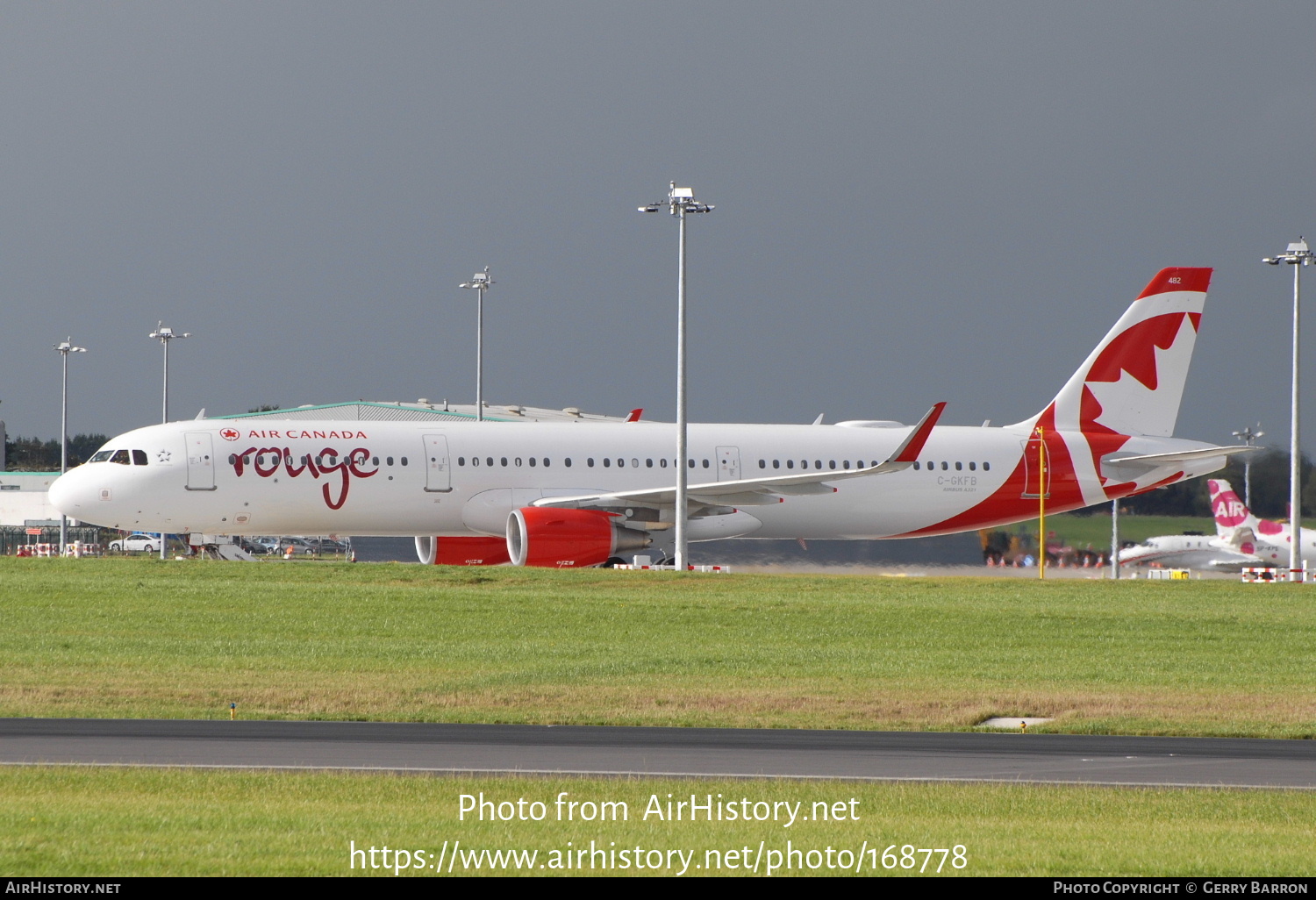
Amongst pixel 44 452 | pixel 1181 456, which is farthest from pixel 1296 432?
pixel 44 452

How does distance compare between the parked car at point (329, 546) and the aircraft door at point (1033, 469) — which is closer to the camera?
the aircraft door at point (1033, 469)

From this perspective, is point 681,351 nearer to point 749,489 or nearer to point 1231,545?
point 749,489

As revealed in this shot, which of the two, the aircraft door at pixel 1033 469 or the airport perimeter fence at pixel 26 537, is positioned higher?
the aircraft door at pixel 1033 469

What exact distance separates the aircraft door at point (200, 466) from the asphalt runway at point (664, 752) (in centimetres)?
1928

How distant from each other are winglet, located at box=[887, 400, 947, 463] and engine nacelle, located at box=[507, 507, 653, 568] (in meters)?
7.03

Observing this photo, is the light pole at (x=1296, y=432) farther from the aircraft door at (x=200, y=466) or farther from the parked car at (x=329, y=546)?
the parked car at (x=329, y=546)

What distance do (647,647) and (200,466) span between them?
15276 mm

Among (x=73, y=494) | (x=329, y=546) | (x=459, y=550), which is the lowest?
(x=329, y=546)

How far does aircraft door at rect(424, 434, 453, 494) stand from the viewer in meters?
38.2

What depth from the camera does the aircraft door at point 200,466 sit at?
36625 millimetres

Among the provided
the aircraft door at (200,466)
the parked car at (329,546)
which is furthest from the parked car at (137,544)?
the aircraft door at (200,466)

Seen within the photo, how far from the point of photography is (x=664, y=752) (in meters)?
15.9

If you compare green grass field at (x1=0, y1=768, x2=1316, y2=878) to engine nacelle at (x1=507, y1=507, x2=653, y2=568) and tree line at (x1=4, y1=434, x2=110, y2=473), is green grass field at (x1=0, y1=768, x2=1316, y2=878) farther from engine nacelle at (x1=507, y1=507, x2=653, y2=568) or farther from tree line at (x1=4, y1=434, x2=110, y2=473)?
tree line at (x1=4, y1=434, x2=110, y2=473)

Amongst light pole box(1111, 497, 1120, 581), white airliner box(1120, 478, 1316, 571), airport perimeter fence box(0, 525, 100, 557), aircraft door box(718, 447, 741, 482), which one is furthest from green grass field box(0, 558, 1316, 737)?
airport perimeter fence box(0, 525, 100, 557)
